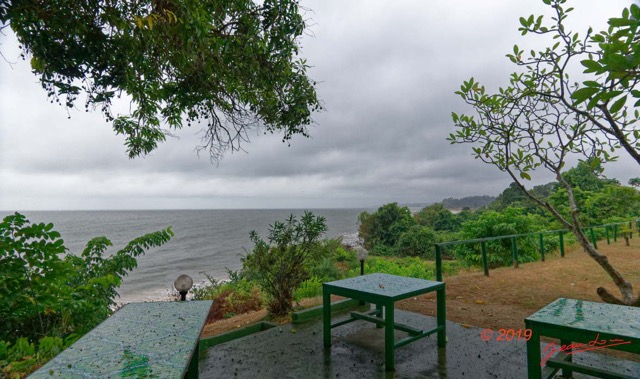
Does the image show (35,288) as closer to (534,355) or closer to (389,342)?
(389,342)

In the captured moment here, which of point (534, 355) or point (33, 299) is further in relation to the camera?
point (33, 299)

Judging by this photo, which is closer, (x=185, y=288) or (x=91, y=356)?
(x=91, y=356)

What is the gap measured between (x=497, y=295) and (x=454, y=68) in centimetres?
486

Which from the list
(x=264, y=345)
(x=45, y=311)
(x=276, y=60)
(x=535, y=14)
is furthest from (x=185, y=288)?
(x=535, y=14)

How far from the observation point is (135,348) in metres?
1.85

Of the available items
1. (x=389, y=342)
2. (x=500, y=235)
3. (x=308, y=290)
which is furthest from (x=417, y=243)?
(x=389, y=342)

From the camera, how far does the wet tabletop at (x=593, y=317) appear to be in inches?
82.3

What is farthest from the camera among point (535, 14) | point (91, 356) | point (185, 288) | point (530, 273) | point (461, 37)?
point (530, 273)

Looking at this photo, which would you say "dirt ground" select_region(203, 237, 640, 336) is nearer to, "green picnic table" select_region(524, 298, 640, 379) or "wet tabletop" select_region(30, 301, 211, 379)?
"green picnic table" select_region(524, 298, 640, 379)

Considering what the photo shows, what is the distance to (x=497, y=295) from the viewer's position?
604cm

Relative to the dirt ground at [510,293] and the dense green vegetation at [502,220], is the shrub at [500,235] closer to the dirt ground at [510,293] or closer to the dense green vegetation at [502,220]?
the dense green vegetation at [502,220]

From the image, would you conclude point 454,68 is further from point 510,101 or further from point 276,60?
point 276,60

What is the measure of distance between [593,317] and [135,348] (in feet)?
9.42

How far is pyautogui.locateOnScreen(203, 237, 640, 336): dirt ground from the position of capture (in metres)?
4.91
